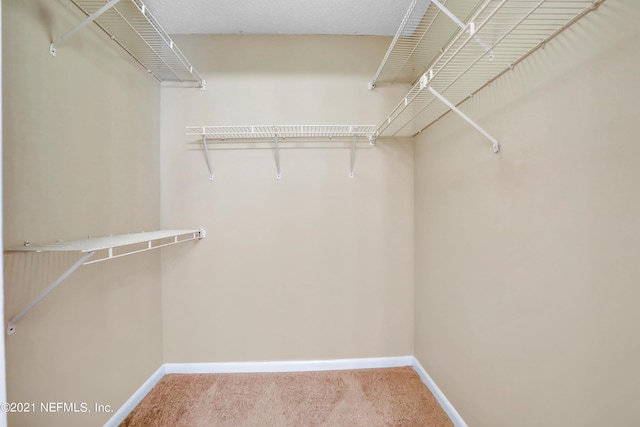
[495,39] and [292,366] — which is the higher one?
[495,39]

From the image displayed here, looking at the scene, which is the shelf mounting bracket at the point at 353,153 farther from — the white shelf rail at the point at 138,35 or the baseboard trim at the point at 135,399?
the baseboard trim at the point at 135,399

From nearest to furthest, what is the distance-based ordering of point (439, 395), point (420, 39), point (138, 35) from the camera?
point (138, 35) < point (420, 39) < point (439, 395)

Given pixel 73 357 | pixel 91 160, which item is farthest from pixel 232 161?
pixel 73 357

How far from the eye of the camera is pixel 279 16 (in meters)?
1.65

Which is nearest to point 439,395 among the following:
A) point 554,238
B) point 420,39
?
→ point 554,238

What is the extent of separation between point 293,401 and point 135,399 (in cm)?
93

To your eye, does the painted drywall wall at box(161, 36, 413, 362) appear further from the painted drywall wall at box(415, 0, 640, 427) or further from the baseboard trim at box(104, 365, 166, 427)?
the painted drywall wall at box(415, 0, 640, 427)

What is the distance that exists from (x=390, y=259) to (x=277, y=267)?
0.84m

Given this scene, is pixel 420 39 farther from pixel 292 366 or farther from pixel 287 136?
pixel 292 366

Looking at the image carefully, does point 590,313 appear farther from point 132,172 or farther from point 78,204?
point 132,172

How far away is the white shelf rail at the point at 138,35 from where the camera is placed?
3.73ft

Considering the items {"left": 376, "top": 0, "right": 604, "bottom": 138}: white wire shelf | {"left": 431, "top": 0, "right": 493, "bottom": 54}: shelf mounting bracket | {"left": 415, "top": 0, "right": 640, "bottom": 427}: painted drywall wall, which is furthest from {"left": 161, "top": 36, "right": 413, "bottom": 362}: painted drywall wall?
{"left": 431, "top": 0, "right": 493, "bottom": 54}: shelf mounting bracket

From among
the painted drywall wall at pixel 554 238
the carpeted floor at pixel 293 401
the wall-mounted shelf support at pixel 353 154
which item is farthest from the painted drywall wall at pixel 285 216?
the painted drywall wall at pixel 554 238

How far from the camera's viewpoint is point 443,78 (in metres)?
1.16
